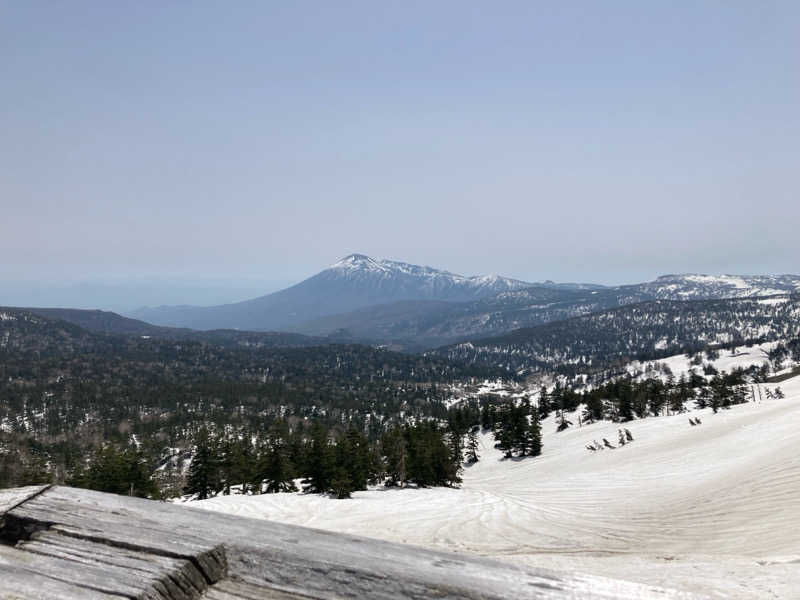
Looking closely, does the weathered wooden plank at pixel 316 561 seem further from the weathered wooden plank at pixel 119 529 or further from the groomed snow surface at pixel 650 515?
the groomed snow surface at pixel 650 515

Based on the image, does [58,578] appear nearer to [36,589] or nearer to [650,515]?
[36,589]

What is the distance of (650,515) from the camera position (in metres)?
18.5

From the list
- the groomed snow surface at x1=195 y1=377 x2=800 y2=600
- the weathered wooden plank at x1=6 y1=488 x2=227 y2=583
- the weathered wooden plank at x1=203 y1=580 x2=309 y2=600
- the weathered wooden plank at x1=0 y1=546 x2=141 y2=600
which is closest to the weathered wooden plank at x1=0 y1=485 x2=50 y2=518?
the weathered wooden plank at x1=6 y1=488 x2=227 y2=583

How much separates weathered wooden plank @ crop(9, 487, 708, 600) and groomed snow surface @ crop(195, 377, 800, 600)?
3194mm

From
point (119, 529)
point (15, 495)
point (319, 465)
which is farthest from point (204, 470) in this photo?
point (119, 529)

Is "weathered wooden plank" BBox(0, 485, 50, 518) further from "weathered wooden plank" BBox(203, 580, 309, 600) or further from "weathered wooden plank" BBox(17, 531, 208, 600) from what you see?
"weathered wooden plank" BBox(203, 580, 309, 600)

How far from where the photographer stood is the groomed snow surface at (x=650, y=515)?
871 cm

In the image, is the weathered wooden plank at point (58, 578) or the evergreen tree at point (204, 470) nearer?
the weathered wooden plank at point (58, 578)

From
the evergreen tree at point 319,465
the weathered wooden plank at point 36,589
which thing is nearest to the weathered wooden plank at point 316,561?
the weathered wooden plank at point 36,589

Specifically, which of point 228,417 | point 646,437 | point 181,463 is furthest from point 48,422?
point 646,437

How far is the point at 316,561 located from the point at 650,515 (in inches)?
827

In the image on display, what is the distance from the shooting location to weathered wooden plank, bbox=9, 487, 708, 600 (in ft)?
6.97

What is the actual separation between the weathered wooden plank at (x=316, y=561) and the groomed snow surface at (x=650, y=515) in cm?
319

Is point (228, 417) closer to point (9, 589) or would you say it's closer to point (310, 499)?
point (310, 499)
